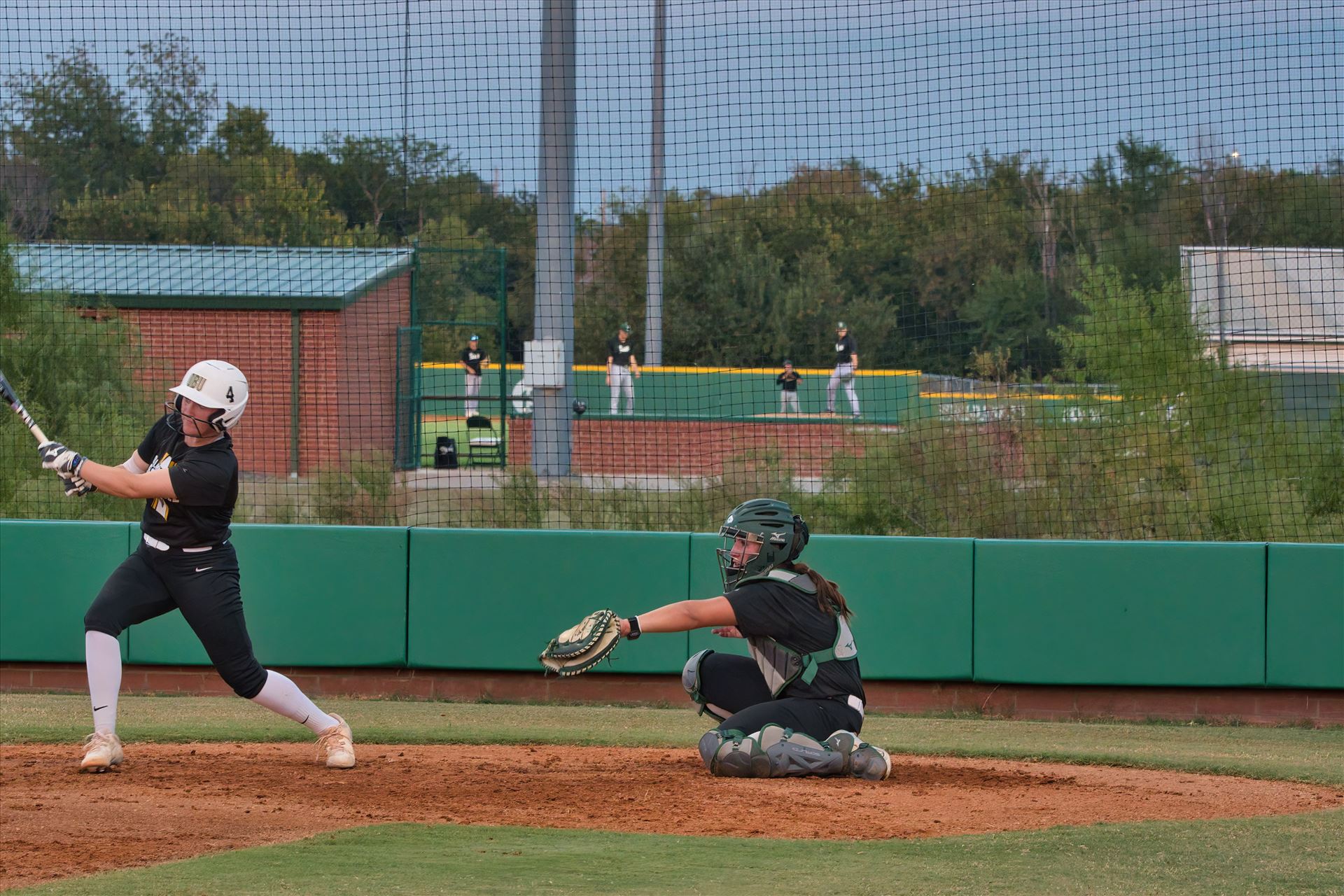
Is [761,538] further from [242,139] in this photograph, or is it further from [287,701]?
[242,139]

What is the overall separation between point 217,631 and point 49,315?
8924 millimetres

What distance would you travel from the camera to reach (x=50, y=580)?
341 inches

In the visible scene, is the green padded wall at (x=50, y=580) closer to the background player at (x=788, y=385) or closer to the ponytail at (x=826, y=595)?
the ponytail at (x=826, y=595)

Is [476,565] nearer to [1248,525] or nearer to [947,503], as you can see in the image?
[947,503]

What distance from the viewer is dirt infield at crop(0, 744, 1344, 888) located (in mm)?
4973

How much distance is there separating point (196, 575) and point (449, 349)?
18.0 metres

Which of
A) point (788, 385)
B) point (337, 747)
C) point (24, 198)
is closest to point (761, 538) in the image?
point (337, 747)

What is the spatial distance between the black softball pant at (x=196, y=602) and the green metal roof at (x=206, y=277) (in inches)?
469

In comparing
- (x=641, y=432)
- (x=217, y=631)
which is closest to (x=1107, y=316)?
(x=641, y=432)

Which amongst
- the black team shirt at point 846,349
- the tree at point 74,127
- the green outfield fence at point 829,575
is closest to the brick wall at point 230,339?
the tree at point 74,127

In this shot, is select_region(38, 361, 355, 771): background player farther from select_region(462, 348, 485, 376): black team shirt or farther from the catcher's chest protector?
select_region(462, 348, 485, 376): black team shirt

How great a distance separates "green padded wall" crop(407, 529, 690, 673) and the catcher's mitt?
134 inches

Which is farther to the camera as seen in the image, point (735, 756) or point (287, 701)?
point (287, 701)

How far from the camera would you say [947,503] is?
39.8 ft
